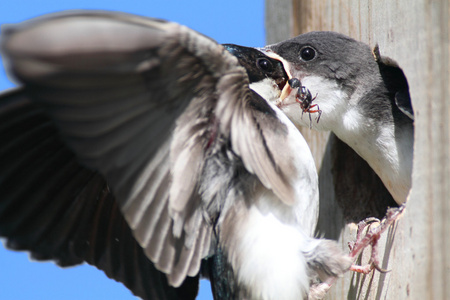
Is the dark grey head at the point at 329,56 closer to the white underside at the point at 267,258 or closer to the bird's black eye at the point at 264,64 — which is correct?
the bird's black eye at the point at 264,64

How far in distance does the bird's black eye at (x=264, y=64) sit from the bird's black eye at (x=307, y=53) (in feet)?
0.32

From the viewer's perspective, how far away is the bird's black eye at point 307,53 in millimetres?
2123

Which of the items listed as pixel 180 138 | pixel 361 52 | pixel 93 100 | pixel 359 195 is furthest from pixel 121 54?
pixel 359 195

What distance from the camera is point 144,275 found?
178 centimetres

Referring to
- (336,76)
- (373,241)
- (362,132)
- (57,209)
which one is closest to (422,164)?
(373,241)

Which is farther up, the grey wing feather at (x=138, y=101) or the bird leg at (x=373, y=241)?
the grey wing feather at (x=138, y=101)

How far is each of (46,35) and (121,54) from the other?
5.9 inches

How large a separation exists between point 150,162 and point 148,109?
0.11 metres

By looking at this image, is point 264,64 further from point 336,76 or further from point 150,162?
point 150,162

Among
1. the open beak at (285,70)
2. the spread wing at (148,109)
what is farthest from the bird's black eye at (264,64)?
the spread wing at (148,109)

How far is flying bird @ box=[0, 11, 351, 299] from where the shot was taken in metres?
1.21

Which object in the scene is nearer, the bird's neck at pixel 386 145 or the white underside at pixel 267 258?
the white underside at pixel 267 258

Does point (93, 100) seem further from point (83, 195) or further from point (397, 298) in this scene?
point (397, 298)

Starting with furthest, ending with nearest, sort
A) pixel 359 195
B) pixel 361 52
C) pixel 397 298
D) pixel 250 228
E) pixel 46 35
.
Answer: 1. pixel 359 195
2. pixel 361 52
3. pixel 397 298
4. pixel 250 228
5. pixel 46 35
